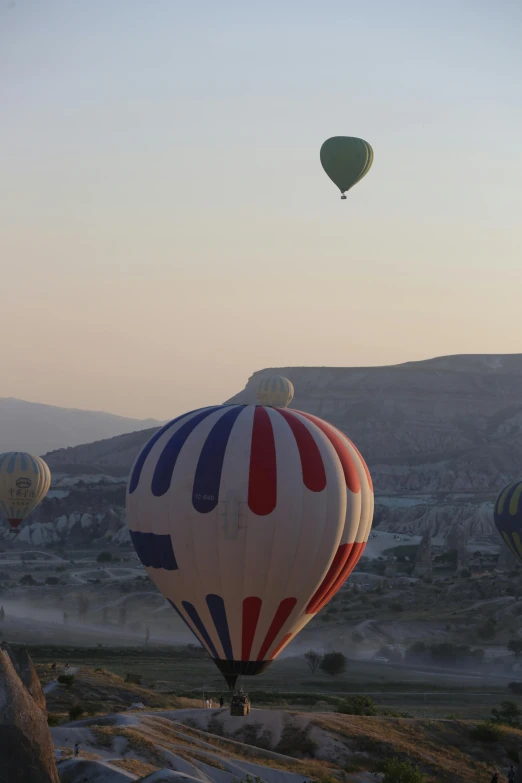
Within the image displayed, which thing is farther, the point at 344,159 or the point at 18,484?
the point at 18,484

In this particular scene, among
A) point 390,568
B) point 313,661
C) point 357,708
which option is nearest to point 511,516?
point 313,661

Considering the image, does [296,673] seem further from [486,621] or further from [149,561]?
[149,561]

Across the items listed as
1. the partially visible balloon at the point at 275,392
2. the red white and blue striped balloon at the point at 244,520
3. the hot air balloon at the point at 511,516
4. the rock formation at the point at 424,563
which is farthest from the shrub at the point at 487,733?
the partially visible balloon at the point at 275,392

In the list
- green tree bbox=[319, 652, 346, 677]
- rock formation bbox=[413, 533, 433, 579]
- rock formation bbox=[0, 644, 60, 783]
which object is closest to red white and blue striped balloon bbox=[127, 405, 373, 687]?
rock formation bbox=[0, 644, 60, 783]

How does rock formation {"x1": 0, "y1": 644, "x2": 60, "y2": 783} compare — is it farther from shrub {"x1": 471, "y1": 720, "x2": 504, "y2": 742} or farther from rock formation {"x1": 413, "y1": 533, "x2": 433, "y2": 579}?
rock formation {"x1": 413, "y1": 533, "x2": 433, "y2": 579}

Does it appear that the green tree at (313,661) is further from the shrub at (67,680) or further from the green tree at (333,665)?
the shrub at (67,680)

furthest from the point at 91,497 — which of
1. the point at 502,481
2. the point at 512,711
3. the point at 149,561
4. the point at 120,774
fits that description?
the point at 120,774

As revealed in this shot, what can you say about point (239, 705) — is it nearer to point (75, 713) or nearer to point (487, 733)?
point (75, 713)
